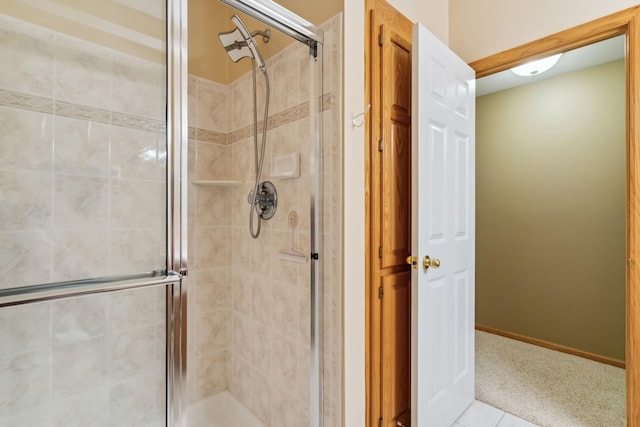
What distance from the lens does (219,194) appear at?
198cm

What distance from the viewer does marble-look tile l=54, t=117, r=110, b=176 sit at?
1205mm

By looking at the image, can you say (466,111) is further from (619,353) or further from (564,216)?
(619,353)

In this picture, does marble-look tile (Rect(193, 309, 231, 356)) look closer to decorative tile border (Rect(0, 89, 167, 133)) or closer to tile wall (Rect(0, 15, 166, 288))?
tile wall (Rect(0, 15, 166, 288))

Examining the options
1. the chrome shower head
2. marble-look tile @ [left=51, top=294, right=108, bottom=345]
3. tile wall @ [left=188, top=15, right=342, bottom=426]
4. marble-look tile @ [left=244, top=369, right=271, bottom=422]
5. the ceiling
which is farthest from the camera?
the ceiling

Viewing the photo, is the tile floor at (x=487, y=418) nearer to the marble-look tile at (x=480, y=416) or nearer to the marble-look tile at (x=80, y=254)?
the marble-look tile at (x=480, y=416)

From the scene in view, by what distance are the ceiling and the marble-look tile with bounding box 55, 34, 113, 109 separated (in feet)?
8.12

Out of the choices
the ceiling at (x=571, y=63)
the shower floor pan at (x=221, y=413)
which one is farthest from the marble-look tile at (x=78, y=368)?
the ceiling at (x=571, y=63)

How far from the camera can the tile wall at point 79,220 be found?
1124 millimetres

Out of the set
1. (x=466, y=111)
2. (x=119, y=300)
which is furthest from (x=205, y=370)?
(x=466, y=111)

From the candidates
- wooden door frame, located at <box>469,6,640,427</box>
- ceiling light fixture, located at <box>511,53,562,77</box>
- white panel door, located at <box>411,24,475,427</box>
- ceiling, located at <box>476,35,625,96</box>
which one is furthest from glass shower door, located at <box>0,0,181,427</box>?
ceiling light fixture, located at <box>511,53,562,77</box>

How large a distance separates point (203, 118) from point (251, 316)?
4.09 ft

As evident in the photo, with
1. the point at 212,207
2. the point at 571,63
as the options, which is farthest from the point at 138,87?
the point at 571,63

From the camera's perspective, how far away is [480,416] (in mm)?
1837

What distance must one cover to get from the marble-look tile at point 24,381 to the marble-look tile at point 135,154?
82cm
